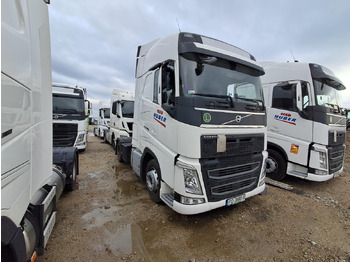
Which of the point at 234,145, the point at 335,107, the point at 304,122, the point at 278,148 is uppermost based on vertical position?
the point at 335,107

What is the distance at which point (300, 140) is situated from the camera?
4.37 meters

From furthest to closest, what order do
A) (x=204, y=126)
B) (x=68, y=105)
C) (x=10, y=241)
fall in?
1. (x=68, y=105)
2. (x=204, y=126)
3. (x=10, y=241)

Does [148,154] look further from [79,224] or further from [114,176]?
[114,176]

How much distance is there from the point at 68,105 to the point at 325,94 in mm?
8489

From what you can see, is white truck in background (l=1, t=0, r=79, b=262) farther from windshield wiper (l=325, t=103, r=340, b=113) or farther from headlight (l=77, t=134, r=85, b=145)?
windshield wiper (l=325, t=103, r=340, b=113)

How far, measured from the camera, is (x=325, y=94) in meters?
4.38

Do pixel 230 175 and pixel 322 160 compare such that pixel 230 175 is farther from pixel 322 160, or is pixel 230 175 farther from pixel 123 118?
pixel 123 118

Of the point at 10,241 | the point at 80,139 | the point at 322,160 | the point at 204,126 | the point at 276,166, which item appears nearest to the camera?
the point at 10,241

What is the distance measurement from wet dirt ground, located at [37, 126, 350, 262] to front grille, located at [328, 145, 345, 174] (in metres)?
0.66

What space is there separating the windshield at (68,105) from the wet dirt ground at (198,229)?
420 centimetres

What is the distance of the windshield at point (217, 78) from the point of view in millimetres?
2600

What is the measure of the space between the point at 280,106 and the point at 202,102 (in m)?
3.29

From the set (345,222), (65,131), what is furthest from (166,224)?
(65,131)

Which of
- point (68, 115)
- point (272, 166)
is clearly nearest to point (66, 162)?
point (68, 115)
